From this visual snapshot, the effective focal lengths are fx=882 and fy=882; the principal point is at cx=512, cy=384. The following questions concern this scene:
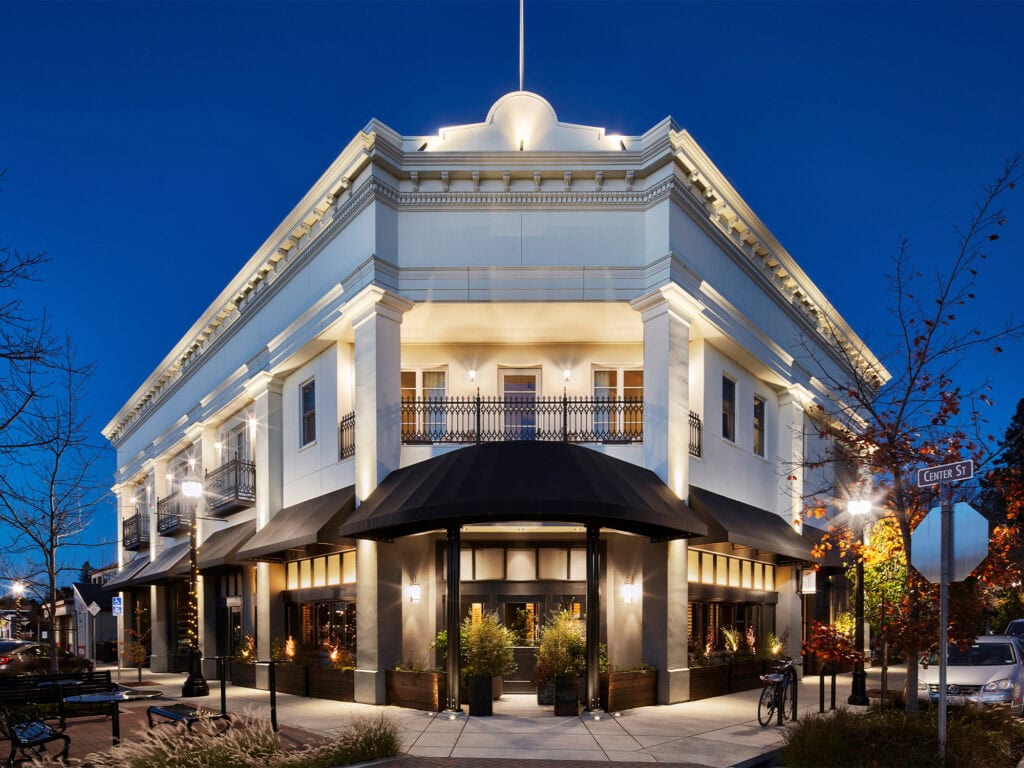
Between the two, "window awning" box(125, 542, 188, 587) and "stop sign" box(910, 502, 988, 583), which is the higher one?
"stop sign" box(910, 502, 988, 583)

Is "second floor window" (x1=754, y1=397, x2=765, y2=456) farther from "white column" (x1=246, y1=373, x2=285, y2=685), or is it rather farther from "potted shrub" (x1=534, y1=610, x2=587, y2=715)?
"white column" (x1=246, y1=373, x2=285, y2=685)

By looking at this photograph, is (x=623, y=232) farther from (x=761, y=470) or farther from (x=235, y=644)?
(x=235, y=644)

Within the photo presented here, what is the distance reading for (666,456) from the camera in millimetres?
18250

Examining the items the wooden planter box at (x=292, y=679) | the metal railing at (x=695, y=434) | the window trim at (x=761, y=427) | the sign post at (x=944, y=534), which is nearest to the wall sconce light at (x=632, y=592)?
the metal railing at (x=695, y=434)

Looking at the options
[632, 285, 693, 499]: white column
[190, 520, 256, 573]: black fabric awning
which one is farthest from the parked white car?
[190, 520, 256, 573]: black fabric awning

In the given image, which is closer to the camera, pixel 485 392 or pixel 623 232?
pixel 623 232

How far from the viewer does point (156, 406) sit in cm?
3809

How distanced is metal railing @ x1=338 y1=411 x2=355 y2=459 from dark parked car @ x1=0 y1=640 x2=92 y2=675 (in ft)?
39.5

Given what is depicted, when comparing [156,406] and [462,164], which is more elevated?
[462,164]

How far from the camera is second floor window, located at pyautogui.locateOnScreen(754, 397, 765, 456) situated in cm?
2427

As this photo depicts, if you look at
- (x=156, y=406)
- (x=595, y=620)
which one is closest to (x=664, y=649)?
(x=595, y=620)

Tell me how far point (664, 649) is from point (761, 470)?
25.4ft

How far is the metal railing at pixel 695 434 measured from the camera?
19984 mm

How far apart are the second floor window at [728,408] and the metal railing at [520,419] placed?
7.85ft
